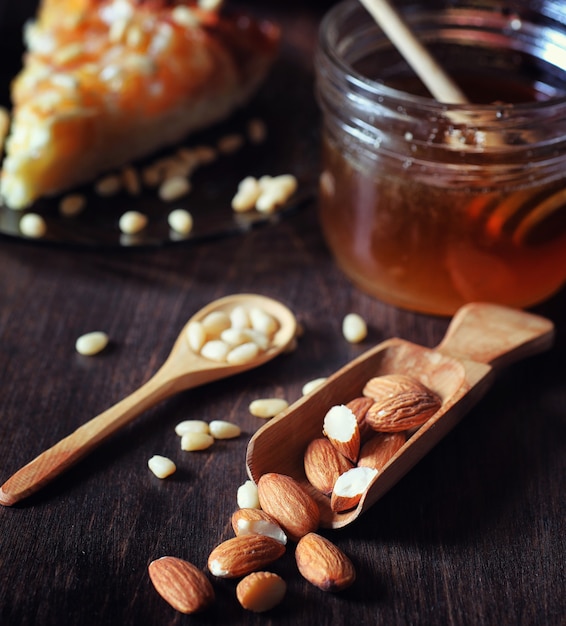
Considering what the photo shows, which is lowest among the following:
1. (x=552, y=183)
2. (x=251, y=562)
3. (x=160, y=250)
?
(x=160, y=250)

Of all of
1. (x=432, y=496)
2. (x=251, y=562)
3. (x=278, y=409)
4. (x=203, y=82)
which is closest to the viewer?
(x=251, y=562)

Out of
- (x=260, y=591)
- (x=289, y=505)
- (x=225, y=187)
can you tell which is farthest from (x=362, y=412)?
(x=225, y=187)

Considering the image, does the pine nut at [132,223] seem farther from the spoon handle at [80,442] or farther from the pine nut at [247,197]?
the spoon handle at [80,442]

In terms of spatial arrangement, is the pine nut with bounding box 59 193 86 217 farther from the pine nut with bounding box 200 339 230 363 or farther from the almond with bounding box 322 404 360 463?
the almond with bounding box 322 404 360 463

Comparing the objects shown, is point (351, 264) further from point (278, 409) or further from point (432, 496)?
point (432, 496)

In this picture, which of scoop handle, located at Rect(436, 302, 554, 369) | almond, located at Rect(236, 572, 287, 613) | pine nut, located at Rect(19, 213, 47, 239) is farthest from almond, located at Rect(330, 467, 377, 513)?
pine nut, located at Rect(19, 213, 47, 239)

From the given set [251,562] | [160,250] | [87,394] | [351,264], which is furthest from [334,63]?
[251,562]
